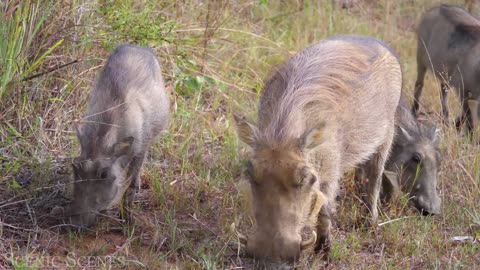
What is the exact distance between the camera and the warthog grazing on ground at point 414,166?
4.90 metres

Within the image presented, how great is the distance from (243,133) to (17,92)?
1533mm

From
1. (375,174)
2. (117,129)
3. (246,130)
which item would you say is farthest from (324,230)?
(117,129)

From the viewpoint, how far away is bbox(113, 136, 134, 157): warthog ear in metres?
4.22

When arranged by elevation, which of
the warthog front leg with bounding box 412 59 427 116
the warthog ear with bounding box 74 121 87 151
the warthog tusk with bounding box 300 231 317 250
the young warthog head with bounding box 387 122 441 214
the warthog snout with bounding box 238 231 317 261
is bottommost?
the warthog front leg with bounding box 412 59 427 116

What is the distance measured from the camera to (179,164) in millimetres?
5000

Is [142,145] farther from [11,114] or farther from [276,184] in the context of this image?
[276,184]

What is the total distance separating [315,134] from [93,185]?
3.82 ft

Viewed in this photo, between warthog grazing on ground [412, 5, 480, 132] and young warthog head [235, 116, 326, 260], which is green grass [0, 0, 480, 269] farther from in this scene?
warthog grazing on ground [412, 5, 480, 132]

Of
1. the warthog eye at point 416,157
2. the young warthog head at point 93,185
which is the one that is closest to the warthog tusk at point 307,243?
the young warthog head at point 93,185

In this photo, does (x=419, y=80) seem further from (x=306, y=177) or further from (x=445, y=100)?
(x=306, y=177)

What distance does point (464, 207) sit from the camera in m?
4.78

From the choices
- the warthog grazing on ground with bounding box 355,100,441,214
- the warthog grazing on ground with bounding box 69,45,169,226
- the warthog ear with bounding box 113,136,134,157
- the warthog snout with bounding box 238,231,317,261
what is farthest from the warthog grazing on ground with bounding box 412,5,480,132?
the warthog snout with bounding box 238,231,317,261

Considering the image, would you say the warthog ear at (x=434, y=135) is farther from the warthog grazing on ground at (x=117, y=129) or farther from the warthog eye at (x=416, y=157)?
the warthog grazing on ground at (x=117, y=129)

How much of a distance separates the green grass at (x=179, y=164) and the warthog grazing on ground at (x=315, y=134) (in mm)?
293
